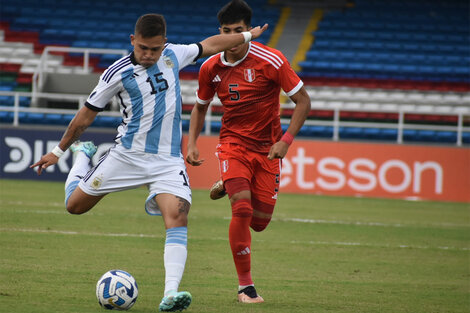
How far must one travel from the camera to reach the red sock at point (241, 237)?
6184 mm

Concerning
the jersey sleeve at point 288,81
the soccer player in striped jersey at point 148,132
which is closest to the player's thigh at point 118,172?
the soccer player in striped jersey at point 148,132

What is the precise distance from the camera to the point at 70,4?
2816 cm

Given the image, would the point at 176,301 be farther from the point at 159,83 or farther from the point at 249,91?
the point at 249,91

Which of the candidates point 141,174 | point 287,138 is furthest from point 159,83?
point 287,138

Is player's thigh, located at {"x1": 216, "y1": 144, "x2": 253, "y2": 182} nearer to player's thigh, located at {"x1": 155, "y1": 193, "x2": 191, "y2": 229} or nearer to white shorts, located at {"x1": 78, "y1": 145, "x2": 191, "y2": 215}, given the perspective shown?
white shorts, located at {"x1": 78, "y1": 145, "x2": 191, "y2": 215}

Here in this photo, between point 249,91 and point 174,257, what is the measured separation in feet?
5.60

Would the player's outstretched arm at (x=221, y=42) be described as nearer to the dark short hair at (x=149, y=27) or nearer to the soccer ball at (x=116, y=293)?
the dark short hair at (x=149, y=27)

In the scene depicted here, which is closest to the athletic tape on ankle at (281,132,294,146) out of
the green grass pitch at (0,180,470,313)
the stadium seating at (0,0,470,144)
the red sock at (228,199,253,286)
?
the red sock at (228,199,253,286)

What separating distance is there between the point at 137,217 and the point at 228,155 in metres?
5.55

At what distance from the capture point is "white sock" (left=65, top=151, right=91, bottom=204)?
6180 millimetres

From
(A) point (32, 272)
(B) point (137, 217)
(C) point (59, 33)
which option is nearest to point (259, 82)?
(A) point (32, 272)

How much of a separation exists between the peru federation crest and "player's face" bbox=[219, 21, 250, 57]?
15 cm

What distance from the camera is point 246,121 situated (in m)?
6.52

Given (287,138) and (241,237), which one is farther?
(241,237)
